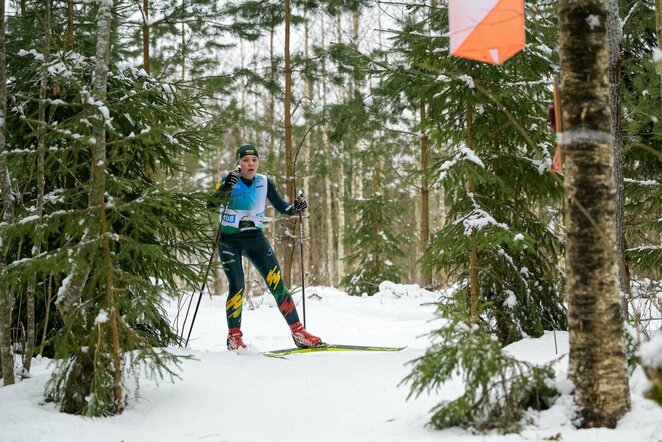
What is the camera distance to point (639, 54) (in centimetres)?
812

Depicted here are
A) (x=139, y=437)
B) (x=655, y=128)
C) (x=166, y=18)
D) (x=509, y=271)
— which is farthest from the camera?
(x=166, y=18)

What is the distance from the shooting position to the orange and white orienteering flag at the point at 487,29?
282cm

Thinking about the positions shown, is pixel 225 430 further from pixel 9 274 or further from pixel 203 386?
pixel 9 274

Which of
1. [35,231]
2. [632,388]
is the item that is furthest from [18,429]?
[632,388]

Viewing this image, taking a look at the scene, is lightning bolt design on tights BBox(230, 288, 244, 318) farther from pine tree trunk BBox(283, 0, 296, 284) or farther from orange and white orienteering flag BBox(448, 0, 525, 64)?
pine tree trunk BBox(283, 0, 296, 284)

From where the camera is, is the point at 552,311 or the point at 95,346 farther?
the point at 552,311

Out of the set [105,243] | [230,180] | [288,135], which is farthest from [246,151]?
[288,135]

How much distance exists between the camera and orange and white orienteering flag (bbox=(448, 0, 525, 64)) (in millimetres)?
2822

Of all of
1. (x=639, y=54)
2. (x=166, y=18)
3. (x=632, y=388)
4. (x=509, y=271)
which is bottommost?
(x=632, y=388)

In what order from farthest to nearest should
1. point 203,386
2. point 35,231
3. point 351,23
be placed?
point 351,23, point 203,386, point 35,231

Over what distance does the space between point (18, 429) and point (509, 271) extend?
15.1ft

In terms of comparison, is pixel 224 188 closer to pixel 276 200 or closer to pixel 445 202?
pixel 276 200

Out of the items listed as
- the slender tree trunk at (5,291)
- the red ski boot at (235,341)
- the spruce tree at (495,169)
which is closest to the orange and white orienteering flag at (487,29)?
the spruce tree at (495,169)

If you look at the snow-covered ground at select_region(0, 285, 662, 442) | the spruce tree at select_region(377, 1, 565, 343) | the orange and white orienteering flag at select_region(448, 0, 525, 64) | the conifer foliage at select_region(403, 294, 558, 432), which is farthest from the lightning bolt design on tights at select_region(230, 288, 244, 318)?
the orange and white orienteering flag at select_region(448, 0, 525, 64)
